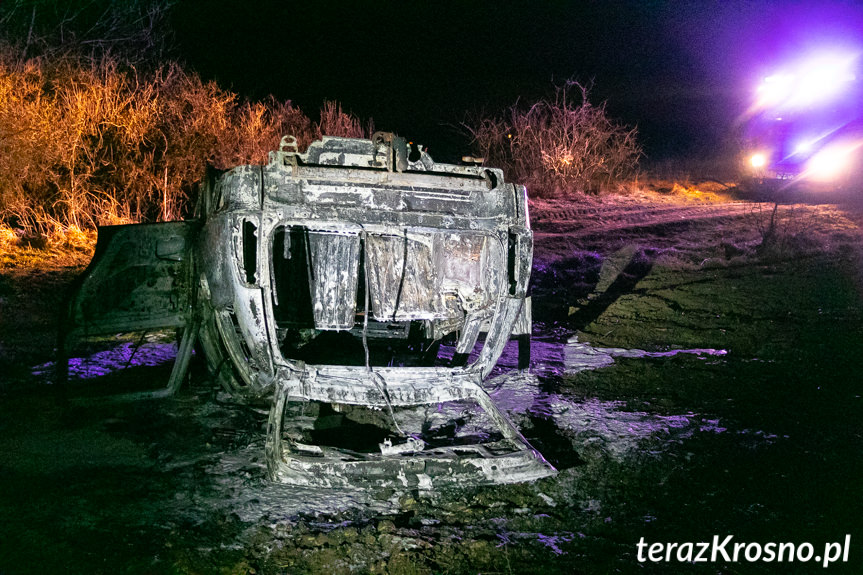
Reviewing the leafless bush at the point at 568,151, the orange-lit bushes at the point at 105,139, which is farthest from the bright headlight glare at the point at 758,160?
the orange-lit bushes at the point at 105,139

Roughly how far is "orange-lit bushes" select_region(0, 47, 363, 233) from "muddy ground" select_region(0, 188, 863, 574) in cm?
211

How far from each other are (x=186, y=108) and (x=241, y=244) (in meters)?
9.04

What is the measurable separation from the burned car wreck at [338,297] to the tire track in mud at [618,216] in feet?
24.1

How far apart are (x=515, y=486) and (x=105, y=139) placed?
9.62 meters

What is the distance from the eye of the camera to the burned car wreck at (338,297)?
340cm

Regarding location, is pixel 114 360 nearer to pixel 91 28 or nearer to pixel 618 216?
pixel 91 28

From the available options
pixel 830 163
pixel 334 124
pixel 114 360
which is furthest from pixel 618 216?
pixel 114 360

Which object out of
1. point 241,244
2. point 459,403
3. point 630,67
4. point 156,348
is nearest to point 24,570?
point 241,244

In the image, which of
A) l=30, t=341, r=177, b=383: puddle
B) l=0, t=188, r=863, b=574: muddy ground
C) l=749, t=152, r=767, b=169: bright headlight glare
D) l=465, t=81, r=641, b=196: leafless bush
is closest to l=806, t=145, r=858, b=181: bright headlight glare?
l=749, t=152, r=767, b=169: bright headlight glare

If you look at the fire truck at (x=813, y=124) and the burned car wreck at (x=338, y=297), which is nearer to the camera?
the burned car wreck at (x=338, y=297)

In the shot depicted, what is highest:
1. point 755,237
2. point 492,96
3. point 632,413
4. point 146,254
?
point 492,96

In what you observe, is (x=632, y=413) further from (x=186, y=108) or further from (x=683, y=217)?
(x=186, y=108)

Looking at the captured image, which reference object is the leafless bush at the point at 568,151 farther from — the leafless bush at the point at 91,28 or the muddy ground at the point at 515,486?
the leafless bush at the point at 91,28

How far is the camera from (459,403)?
444 centimetres
